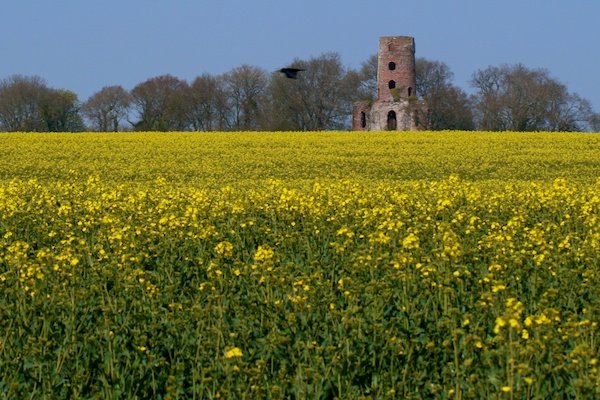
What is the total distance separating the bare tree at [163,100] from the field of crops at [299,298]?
8210 cm

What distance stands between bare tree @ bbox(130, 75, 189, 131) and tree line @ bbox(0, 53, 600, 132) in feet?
0.30

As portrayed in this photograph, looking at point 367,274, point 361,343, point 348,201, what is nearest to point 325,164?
point 348,201

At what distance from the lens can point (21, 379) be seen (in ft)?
24.7

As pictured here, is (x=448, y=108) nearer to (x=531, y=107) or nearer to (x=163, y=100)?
(x=531, y=107)

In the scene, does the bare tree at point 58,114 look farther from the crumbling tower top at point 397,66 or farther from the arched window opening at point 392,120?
the arched window opening at point 392,120

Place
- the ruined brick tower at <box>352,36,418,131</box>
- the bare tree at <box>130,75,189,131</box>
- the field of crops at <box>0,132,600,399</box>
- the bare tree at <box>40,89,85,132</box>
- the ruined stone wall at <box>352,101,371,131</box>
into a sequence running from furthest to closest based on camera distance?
1. the bare tree at <box>130,75,189,131</box>
2. the bare tree at <box>40,89,85,132</box>
3. the ruined stone wall at <box>352,101,371,131</box>
4. the ruined brick tower at <box>352,36,418,131</box>
5. the field of crops at <box>0,132,600,399</box>

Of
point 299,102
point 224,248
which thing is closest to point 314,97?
point 299,102

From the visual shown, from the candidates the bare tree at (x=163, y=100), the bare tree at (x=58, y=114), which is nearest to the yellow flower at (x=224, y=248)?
the bare tree at (x=58, y=114)

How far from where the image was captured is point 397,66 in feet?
279

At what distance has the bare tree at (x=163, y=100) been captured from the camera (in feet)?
332

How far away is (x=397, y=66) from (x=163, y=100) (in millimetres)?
33701

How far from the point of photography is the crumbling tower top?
84.7 metres

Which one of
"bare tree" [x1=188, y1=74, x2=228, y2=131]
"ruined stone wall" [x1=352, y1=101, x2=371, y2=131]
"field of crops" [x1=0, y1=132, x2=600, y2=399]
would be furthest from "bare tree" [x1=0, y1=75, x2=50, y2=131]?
"field of crops" [x1=0, y1=132, x2=600, y2=399]

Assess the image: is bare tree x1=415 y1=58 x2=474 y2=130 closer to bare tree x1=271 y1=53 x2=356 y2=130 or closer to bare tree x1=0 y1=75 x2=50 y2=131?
bare tree x1=271 y1=53 x2=356 y2=130
